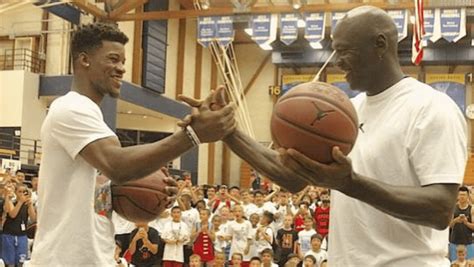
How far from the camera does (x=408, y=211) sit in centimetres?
230

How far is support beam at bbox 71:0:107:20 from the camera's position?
18.8 meters

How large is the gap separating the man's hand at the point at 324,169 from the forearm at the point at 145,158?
809 millimetres

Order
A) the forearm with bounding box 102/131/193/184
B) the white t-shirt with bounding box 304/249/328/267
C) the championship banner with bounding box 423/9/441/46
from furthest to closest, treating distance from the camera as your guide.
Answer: the championship banner with bounding box 423/9/441/46
the white t-shirt with bounding box 304/249/328/267
the forearm with bounding box 102/131/193/184

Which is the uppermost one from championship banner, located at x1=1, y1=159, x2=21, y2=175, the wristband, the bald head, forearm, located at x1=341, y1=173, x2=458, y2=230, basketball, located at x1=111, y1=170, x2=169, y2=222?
the bald head

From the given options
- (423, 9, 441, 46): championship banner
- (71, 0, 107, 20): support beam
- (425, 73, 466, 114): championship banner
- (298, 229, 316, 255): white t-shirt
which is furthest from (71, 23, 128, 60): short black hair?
(425, 73, 466, 114): championship banner

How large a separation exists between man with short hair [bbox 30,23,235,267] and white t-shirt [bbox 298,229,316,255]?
9.39 meters

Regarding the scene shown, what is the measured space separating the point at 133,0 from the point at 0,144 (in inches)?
221

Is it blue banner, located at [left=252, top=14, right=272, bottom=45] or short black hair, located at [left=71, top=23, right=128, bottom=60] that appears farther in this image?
blue banner, located at [left=252, top=14, right=272, bottom=45]

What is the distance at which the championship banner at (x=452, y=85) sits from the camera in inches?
1026

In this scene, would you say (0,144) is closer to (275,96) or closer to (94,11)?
(94,11)

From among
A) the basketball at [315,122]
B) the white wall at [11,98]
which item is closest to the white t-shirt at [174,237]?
the white wall at [11,98]

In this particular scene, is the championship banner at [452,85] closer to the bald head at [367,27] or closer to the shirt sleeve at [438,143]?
the bald head at [367,27]

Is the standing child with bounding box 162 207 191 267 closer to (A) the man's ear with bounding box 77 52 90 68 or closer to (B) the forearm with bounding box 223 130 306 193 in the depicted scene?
(A) the man's ear with bounding box 77 52 90 68

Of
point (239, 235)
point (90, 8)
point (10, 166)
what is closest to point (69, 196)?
point (239, 235)
